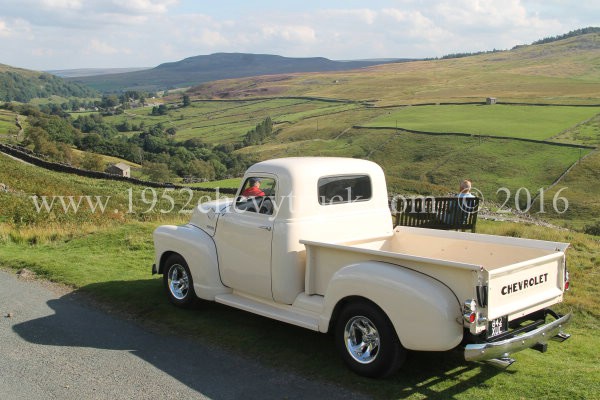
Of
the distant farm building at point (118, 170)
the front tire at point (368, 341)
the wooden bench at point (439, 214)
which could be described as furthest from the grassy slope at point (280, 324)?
the distant farm building at point (118, 170)

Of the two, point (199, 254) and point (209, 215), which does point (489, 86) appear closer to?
point (209, 215)

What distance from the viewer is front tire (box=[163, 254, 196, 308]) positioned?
815 centimetres

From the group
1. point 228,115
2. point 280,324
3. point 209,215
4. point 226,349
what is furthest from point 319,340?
point 228,115

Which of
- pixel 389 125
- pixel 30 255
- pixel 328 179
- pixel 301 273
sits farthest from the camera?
pixel 389 125

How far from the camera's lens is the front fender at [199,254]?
779cm

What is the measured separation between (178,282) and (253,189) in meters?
1.88

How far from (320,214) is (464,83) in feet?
545

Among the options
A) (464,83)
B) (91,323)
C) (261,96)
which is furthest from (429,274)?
(261,96)

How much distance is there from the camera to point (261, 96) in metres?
190

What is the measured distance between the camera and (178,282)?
841 cm

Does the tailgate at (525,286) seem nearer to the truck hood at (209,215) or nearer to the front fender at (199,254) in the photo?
the front fender at (199,254)

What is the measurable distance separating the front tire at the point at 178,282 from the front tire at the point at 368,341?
277 centimetres

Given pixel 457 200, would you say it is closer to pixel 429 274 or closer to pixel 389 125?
pixel 429 274

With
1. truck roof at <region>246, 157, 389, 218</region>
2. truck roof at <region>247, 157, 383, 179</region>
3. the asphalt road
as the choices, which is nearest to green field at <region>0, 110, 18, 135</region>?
the asphalt road
